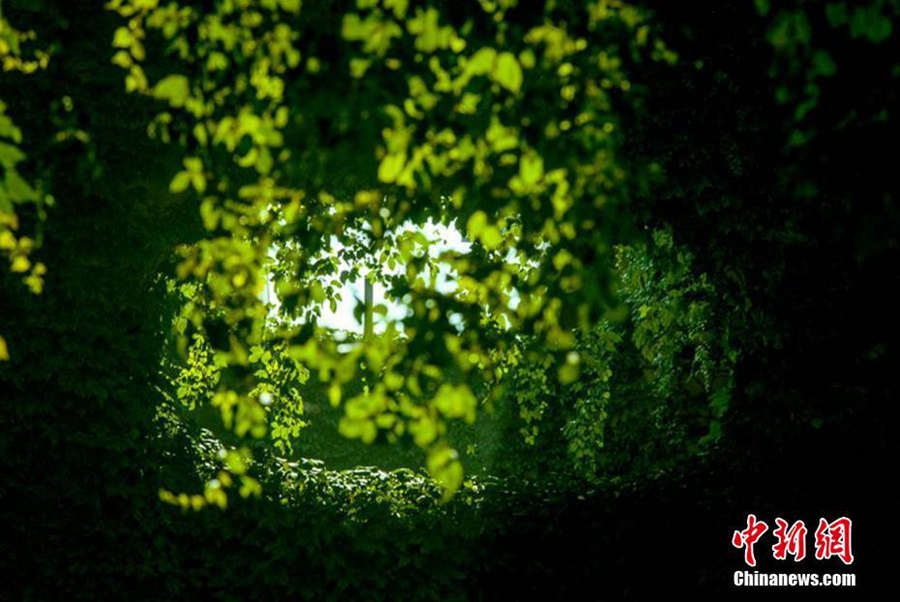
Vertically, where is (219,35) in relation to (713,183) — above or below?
below

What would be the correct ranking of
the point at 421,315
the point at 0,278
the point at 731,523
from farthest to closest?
the point at 0,278 < the point at 731,523 < the point at 421,315

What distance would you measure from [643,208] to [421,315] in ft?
11.9

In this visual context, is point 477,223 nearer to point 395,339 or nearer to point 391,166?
point 391,166

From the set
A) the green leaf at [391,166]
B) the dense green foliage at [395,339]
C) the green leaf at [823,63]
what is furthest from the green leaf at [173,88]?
the green leaf at [823,63]

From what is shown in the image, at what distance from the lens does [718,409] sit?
6.17 meters

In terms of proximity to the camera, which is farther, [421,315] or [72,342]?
[72,342]

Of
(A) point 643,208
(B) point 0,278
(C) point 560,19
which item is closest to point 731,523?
(A) point 643,208

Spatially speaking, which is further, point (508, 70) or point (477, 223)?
point (477, 223)

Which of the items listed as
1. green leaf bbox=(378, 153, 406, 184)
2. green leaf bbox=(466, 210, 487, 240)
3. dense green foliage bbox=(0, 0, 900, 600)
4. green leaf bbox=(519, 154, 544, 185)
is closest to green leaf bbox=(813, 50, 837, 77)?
dense green foliage bbox=(0, 0, 900, 600)

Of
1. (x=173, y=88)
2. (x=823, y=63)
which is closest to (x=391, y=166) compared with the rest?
(x=173, y=88)

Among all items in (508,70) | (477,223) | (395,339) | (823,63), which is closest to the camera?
(508,70)

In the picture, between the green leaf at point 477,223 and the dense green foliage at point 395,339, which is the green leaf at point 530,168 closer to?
the green leaf at point 477,223

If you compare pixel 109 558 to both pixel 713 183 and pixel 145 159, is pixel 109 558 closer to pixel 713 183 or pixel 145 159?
pixel 145 159

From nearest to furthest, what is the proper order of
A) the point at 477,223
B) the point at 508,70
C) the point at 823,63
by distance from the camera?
1. the point at 508,70
2. the point at 477,223
3. the point at 823,63
